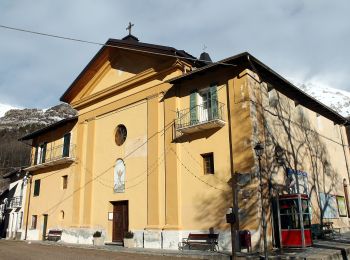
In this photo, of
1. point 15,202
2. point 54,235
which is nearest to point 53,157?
point 54,235

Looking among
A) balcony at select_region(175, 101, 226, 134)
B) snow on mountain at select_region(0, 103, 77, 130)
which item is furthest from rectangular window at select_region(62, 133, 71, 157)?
snow on mountain at select_region(0, 103, 77, 130)

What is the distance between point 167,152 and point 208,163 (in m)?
2.27

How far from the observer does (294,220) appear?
46.8 ft

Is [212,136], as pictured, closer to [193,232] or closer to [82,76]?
[193,232]

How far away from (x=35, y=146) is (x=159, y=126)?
14.7 metres

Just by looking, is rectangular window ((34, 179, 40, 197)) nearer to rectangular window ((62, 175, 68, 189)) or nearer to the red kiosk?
rectangular window ((62, 175, 68, 189))

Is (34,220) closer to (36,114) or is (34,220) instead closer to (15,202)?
(15,202)

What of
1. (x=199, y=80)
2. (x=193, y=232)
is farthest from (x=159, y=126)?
(x=193, y=232)

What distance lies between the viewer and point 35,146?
94.7 ft

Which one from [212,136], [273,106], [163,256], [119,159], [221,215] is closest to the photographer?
[163,256]

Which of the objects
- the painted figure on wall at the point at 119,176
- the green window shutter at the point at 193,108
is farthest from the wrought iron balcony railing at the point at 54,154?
the green window shutter at the point at 193,108

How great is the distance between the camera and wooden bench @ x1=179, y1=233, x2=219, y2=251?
1475 centimetres

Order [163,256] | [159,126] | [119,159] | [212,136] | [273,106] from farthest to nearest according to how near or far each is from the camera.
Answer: [119,159], [159,126], [273,106], [212,136], [163,256]

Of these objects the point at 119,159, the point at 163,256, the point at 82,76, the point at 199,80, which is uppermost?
the point at 82,76
